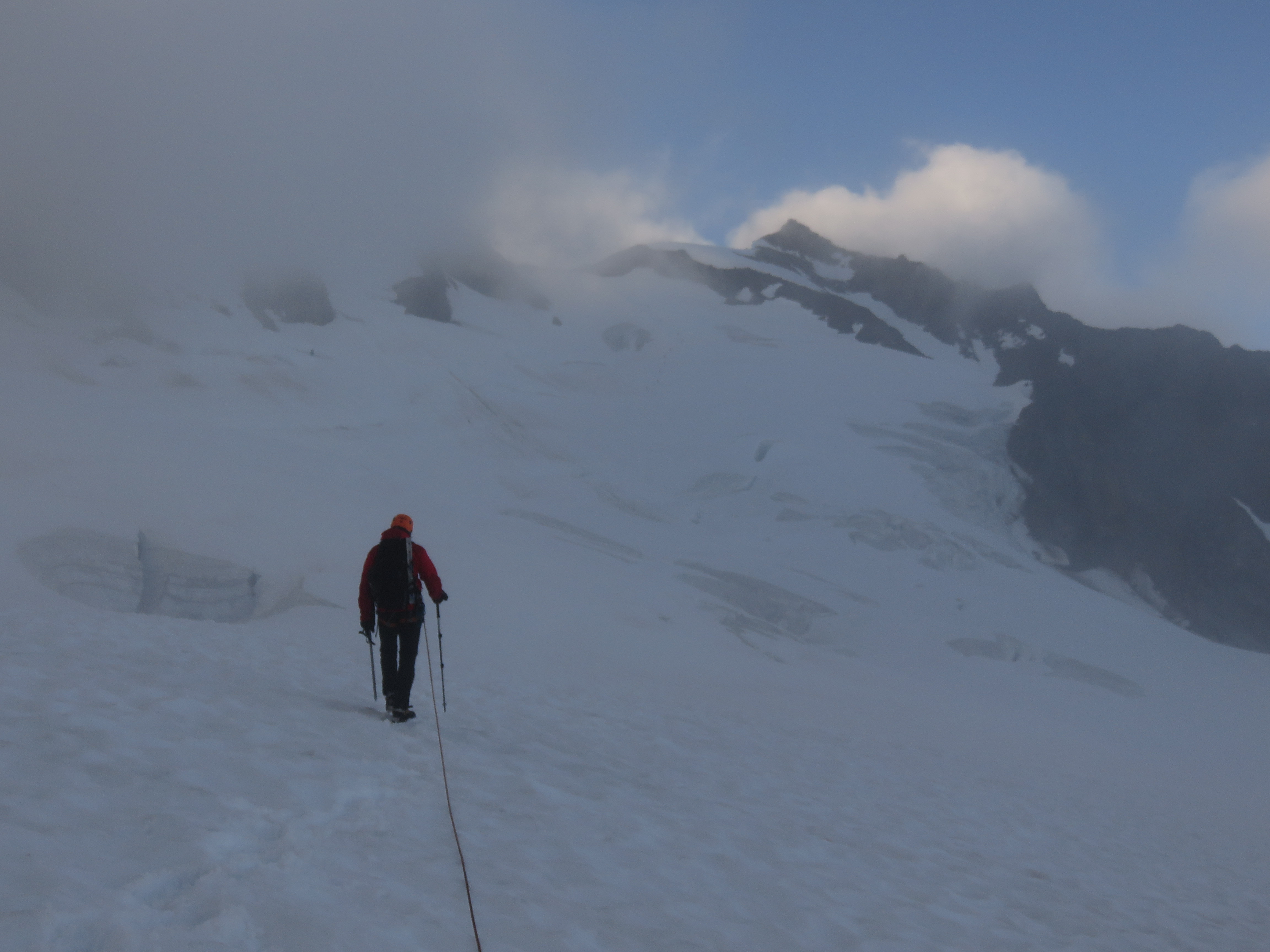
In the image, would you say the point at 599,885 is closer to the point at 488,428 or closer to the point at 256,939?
the point at 256,939

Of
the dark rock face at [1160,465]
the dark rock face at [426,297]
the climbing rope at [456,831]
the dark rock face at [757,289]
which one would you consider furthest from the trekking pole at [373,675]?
the dark rock face at [757,289]

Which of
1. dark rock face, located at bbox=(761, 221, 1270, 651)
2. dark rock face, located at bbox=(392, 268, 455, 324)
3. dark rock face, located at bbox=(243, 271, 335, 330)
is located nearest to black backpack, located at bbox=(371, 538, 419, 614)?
dark rock face, located at bbox=(243, 271, 335, 330)

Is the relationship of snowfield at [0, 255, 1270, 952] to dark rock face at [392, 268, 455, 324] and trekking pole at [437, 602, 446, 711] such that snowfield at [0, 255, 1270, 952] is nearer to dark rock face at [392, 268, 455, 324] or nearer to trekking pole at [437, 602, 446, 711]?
trekking pole at [437, 602, 446, 711]

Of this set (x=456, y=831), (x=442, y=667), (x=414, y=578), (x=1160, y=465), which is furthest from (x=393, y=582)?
(x=1160, y=465)

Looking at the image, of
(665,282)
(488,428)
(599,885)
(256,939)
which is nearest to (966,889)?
(599,885)

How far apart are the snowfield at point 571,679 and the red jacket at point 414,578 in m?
0.88

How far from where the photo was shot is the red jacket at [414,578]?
649 centimetres

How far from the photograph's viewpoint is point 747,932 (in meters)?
3.64

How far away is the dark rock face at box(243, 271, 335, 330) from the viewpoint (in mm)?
42969

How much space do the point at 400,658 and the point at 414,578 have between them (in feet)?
2.32

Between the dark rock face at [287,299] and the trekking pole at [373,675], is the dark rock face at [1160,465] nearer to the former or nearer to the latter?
the trekking pole at [373,675]

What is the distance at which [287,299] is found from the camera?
44.9 meters

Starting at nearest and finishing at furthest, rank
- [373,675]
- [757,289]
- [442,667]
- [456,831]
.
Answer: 1. [456,831]
2. [442,667]
3. [373,675]
4. [757,289]

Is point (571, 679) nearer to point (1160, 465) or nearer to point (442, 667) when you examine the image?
point (442, 667)
